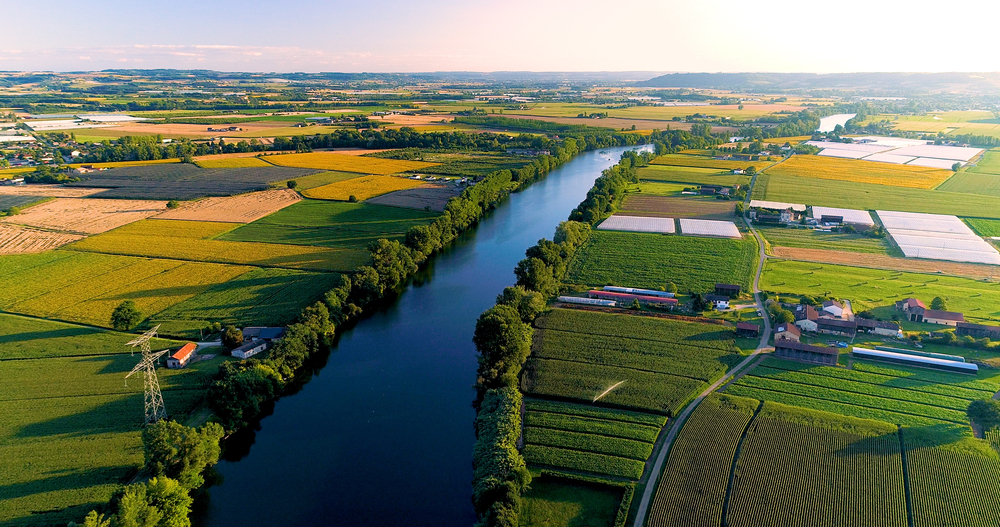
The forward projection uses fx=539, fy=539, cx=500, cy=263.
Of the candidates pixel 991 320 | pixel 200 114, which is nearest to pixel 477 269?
pixel 991 320

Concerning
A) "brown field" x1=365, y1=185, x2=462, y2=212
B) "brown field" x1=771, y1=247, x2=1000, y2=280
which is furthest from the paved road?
"brown field" x1=365, y1=185, x2=462, y2=212

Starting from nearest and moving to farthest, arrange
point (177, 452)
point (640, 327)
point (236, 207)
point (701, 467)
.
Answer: point (177, 452)
point (701, 467)
point (640, 327)
point (236, 207)

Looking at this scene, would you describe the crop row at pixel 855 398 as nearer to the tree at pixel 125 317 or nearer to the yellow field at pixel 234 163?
the tree at pixel 125 317

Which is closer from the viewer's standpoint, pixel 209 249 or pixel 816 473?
pixel 816 473

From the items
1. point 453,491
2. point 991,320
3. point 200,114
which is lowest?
point 453,491

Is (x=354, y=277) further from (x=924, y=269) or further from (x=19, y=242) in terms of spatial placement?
(x=924, y=269)

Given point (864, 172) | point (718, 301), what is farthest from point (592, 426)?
point (864, 172)

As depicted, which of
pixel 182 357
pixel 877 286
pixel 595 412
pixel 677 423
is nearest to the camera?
pixel 677 423

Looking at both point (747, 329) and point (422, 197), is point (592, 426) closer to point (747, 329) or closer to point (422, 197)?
point (747, 329)
